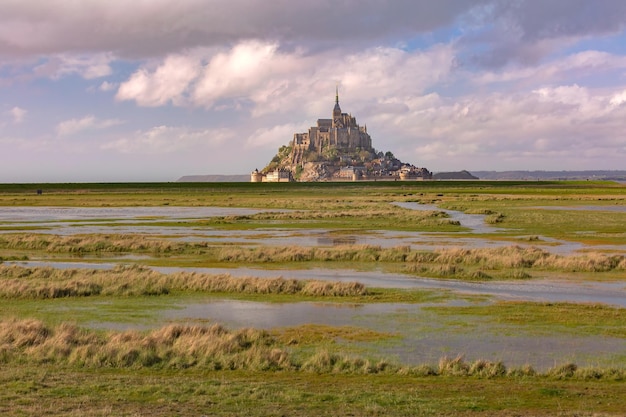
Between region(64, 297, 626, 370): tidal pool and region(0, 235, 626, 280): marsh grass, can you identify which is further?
region(0, 235, 626, 280): marsh grass

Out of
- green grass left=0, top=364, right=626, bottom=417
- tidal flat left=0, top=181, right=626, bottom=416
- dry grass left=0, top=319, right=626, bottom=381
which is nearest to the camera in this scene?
green grass left=0, top=364, right=626, bottom=417

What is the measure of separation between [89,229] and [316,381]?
124 feet

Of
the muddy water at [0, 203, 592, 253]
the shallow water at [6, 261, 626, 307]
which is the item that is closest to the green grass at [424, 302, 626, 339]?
the shallow water at [6, 261, 626, 307]

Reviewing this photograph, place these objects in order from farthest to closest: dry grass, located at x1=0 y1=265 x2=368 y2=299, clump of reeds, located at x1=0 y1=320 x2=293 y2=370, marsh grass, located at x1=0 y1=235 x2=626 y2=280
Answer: marsh grass, located at x1=0 y1=235 x2=626 y2=280 → dry grass, located at x1=0 y1=265 x2=368 y2=299 → clump of reeds, located at x1=0 y1=320 x2=293 y2=370

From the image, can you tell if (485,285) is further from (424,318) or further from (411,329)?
(411,329)

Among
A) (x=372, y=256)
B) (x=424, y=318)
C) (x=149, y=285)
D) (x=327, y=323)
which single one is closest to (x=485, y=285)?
(x=424, y=318)

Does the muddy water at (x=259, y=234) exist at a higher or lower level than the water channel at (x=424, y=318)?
higher

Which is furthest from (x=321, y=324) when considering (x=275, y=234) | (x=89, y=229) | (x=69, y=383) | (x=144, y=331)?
(x=89, y=229)

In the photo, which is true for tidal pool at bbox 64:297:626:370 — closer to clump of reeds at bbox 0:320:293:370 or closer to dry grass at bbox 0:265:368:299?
dry grass at bbox 0:265:368:299

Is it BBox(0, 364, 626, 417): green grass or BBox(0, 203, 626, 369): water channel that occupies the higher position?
BBox(0, 364, 626, 417): green grass

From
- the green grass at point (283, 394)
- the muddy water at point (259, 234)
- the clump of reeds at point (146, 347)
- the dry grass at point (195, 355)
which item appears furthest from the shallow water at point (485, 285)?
the muddy water at point (259, 234)

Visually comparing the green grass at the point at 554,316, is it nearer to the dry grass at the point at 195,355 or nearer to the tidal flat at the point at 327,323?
the tidal flat at the point at 327,323

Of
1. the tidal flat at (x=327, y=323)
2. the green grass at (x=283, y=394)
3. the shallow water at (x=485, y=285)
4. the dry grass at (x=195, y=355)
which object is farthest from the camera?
the shallow water at (x=485, y=285)

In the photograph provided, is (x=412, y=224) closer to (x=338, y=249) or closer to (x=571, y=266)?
(x=338, y=249)
